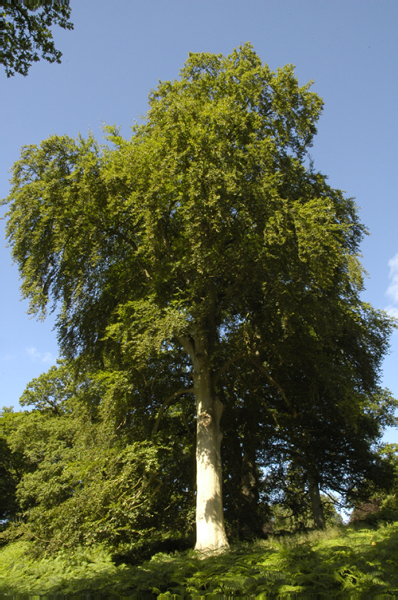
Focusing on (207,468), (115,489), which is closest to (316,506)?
(207,468)

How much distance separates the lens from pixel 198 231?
11383mm

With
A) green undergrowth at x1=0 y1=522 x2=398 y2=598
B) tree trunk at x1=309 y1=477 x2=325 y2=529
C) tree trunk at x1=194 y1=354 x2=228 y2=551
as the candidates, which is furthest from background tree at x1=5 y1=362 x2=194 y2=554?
tree trunk at x1=309 y1=477 x2=325 y2=529

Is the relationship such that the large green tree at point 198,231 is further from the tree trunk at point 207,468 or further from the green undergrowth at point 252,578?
the green undergrowth at point 252,578

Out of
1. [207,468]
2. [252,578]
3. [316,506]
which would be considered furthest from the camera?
[316,506]

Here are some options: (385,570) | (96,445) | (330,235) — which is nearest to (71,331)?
(96,445)

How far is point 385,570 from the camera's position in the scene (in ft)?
19.6

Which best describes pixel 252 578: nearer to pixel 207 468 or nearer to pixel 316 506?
pixel 207 468

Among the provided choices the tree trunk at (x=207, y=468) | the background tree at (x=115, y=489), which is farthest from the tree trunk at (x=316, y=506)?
the tree trunk at (x=207, y=468)

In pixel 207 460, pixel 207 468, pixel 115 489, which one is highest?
pixel 207 460

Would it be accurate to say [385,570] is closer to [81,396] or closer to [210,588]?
[210,588]

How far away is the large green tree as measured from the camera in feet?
36.5

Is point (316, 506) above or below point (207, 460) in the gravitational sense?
below

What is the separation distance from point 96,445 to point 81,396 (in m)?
1.97

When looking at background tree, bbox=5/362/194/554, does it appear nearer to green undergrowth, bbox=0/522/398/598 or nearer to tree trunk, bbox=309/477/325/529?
green undergrowth, bbox=0/522/398/598
